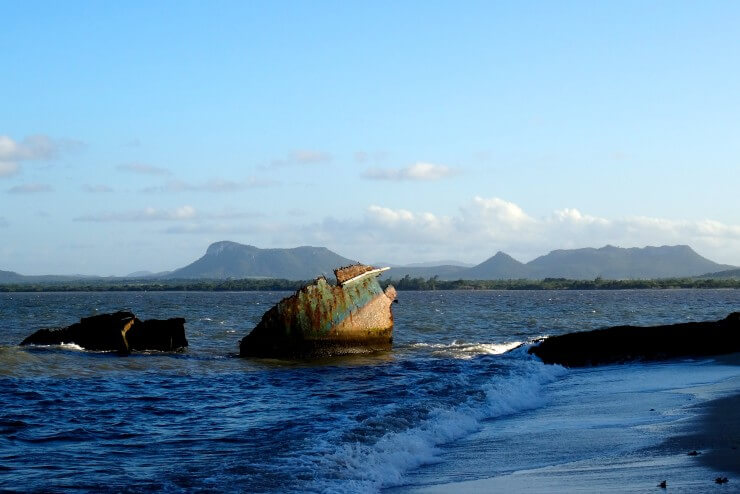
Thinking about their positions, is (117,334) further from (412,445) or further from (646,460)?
(646,460)

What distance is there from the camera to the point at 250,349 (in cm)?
2553

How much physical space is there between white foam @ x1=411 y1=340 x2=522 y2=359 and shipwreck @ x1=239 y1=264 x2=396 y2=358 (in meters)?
2.50

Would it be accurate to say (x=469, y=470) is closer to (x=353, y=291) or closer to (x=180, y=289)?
(x=353, y=291)

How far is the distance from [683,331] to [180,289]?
579 feet

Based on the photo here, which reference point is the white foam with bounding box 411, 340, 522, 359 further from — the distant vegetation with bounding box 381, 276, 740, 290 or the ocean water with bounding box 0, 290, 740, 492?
the distant vegetation with bounding box 381, 276, 740, 290

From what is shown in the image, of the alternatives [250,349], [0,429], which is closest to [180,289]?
[250,349]

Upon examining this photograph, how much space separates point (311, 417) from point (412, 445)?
3.42m

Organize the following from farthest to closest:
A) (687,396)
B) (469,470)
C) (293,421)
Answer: (687,396) → (293,421) → (469,470)

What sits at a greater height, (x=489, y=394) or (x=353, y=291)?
(x=353, y=291)

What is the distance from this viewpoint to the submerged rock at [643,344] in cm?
2309

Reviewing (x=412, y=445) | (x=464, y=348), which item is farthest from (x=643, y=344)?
(x=412, y=445)

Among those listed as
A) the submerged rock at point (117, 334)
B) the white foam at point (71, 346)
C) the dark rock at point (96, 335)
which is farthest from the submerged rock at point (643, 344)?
the white foam at point (71, 346)

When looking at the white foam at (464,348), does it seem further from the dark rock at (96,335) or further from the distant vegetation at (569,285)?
the distant vegetation at (569,285)

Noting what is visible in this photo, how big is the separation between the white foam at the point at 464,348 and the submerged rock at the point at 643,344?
122 inches
